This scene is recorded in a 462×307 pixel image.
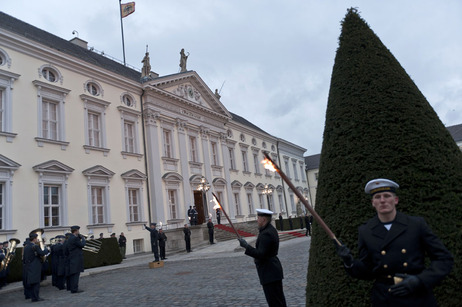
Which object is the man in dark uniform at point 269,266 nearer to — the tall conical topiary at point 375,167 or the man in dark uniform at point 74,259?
the tall conical topiary at point 375,167

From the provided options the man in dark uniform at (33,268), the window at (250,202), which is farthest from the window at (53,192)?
the window at (250,202)

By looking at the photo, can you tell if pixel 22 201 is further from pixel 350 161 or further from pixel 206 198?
pixel 350 161

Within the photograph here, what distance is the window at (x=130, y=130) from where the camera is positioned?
76.9ft

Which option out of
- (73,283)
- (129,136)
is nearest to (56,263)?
(73,283)

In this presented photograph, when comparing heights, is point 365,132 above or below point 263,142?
below

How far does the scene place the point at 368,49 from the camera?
4371 mm

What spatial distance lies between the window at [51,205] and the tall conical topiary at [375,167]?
1744cm

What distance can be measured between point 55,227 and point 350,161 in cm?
1770

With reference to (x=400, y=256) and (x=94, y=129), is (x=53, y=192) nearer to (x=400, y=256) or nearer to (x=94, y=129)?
(x=94, y=129)

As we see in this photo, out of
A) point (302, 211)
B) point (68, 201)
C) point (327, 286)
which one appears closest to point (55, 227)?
point (68, 201)

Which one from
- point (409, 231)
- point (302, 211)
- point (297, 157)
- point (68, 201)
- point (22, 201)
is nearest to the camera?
point (409, 231)

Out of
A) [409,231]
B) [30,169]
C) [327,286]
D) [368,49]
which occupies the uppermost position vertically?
[30,169]

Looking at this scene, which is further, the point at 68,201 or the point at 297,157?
the point at 297,157

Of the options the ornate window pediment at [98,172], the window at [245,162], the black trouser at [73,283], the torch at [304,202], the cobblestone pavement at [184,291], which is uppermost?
the window at [245,162]
